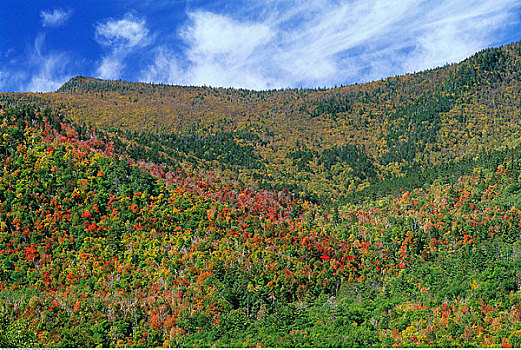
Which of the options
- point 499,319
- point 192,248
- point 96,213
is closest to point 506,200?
point 499,319

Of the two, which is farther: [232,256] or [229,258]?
[232,256]

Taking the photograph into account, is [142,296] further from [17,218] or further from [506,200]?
[506,200]

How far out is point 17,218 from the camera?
12862 centimetres

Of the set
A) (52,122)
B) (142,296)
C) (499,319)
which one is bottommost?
(499,319)

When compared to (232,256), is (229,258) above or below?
below

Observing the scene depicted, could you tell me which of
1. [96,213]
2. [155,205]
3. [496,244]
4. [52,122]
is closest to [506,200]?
[496,244]

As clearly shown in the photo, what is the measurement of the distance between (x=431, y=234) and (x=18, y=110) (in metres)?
148

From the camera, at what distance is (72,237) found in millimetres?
130000

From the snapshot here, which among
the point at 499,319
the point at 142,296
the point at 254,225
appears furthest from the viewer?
the point at 254,225

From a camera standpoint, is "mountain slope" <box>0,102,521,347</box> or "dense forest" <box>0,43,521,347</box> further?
"dense forest" <box>0,43,521,347</box>

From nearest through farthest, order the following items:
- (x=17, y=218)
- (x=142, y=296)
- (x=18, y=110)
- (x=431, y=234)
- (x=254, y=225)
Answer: (x=142, y=296), (x=17, y=218), (x=431, y=234), (x=254, y=225), (x=18, y=110)

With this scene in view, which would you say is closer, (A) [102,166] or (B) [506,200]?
(B) [506,200]

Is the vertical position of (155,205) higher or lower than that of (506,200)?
higher

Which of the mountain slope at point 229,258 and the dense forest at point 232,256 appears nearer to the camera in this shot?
the mountain slope at point 229,258
